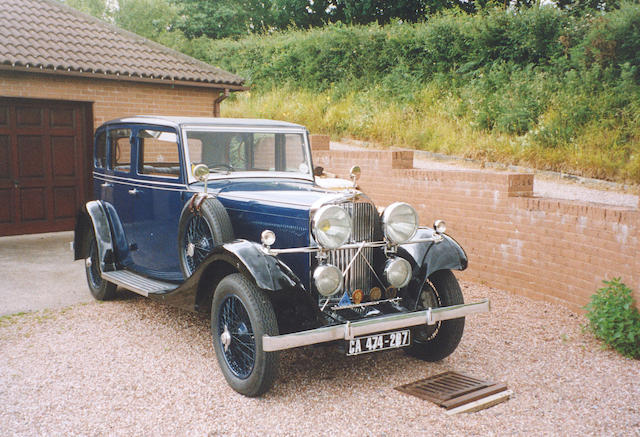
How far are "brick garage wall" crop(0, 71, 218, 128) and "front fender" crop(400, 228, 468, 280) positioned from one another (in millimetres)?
7347

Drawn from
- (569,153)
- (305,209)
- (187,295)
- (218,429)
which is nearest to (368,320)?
(305,209)

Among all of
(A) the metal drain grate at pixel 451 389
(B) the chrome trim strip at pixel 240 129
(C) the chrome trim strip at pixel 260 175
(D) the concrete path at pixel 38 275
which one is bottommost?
(D) the concrete path at pixel 38 275

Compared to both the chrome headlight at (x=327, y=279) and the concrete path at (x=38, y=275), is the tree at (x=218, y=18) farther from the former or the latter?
the chrome headlight at (x=327, y=279)

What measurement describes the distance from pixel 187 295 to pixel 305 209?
4.08 ft

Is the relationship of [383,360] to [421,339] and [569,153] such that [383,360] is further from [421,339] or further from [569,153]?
[569,153]

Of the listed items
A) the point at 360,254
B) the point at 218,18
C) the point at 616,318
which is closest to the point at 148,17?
the point at 218,18

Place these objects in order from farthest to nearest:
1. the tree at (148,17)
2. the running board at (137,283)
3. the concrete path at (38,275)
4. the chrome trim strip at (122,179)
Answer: the tree at (148,17)
the concrete path at (38,275)
the chrome trim strip at (122,179)
the running board at (137,283)

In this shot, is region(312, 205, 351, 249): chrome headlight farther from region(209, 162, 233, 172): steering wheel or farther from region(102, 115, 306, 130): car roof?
region(102, 115, 306, 130): car roof

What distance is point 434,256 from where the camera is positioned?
4.48 meters

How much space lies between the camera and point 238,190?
16.2 ft

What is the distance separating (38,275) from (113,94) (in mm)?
4112

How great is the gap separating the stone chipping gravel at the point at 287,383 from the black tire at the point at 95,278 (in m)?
0.46

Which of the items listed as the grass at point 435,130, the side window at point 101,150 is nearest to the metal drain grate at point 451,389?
the side window at point 101,150

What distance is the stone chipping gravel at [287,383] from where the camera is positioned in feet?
11.7
